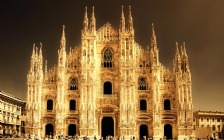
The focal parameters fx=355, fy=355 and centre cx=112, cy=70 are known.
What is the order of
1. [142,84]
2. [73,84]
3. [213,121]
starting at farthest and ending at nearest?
[213,121] → [73,84] → [142,84]

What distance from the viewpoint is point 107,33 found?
2159 inches

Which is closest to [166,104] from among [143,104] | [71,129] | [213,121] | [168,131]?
[143,104]

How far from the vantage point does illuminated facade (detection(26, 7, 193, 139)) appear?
5078cm

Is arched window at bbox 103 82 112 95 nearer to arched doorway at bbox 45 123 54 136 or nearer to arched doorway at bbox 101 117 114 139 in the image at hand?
arched doorway at bbox 101 117 114 139

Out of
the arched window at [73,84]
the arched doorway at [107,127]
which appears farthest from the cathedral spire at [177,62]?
the arched window at [73,84]

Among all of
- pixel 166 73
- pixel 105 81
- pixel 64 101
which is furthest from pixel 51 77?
pixel 166 73

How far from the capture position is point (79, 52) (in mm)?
54281

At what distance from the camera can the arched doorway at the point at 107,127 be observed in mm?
52156

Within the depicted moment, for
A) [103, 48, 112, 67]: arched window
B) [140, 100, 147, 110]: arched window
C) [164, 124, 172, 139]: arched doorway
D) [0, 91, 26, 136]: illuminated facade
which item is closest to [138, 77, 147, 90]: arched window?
[140, 100, 147, 110]: arched window

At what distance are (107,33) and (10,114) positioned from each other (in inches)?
851

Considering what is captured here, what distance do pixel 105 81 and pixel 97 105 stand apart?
3.83 meters

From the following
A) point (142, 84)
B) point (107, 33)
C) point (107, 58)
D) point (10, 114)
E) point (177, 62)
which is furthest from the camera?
point (10, 114)

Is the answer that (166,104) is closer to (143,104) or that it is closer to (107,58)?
(143,104)

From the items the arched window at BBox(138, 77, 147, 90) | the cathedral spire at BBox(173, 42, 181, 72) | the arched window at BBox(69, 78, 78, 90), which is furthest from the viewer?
the arched window at BBox(69, 78, 78, 90)
